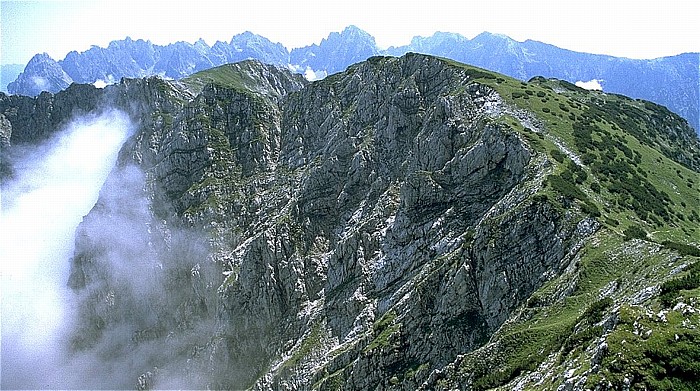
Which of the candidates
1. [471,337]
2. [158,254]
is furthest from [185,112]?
[471,337]

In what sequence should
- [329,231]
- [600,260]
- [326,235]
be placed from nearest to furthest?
[600,260] → [326,235] → [329,231]

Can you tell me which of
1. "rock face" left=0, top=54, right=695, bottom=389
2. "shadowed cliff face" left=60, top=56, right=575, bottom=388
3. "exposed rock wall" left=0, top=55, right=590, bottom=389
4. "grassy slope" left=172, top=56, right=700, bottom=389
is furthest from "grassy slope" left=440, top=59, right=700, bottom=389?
"shadowed cliff face" left=60, top=56, right=575, bottom=388

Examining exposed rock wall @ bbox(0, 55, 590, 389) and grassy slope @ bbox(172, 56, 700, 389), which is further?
exposed rock wall @ bbox(0, 55, 590, 389)

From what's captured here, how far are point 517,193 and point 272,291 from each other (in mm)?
69773

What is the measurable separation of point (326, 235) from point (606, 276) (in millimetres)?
82062

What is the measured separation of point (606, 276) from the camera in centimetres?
5581

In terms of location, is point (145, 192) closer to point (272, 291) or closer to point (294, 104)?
point (294, 104)

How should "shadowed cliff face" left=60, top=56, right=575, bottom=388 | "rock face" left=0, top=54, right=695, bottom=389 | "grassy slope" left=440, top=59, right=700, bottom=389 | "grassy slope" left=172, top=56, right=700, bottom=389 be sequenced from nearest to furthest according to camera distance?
1. "grassy slope" left=440, top=59, right=700, bottom=389
2. "grassy slope" left=172, top=56, right=700, bottom=389
3. "rock face" left=0, top=54, right=695, bottom=389
4. "shadowed cliff face" left=60, top=56, right=575, bottom=388

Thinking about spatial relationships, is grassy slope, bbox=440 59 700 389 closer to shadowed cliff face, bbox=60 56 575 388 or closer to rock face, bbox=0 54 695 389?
rock face, bbox=0 54 695 389

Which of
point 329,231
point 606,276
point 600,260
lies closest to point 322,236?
point 329,231

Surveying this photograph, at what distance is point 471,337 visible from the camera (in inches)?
2936

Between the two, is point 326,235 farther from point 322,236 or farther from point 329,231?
point 329,231

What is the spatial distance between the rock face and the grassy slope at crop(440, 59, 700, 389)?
372 centimetres

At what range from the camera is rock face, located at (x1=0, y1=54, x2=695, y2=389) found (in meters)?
78.1
